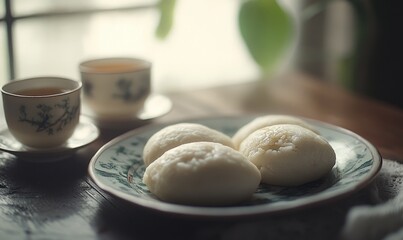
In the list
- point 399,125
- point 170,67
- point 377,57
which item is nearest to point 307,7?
point 377,57

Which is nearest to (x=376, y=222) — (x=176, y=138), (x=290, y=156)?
(x=290, y=156)

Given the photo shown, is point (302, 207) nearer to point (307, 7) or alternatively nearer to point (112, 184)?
point (112, 184)

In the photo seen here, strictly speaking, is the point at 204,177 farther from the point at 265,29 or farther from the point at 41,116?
the point at 265,29

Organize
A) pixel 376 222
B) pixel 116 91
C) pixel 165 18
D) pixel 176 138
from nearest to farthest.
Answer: pixel 376 222 < pixel 176 138 < pixel 116 91 < pixel 165 18

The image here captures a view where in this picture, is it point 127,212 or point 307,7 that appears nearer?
point 127,212

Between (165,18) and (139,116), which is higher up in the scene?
(165,18)

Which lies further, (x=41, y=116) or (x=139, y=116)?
(x=139, y=116)

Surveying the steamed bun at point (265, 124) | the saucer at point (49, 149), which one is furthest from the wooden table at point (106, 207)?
the steamed bun at point (265, 124)
